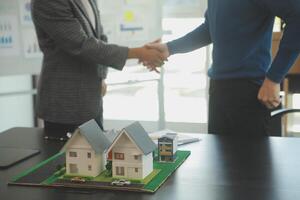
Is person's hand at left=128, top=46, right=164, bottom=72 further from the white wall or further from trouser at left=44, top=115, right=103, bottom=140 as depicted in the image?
the white wall

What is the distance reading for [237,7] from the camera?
1.87 metres

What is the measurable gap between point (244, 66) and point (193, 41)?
425 millimetres

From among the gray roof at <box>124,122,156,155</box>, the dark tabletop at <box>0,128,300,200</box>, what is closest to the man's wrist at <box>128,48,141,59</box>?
the dark tabletop at <box>0,128,300,200</box>

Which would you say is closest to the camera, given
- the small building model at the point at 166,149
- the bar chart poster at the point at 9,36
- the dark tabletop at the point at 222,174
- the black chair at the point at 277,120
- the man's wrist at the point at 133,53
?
the dark tabletop at the point at 222,174

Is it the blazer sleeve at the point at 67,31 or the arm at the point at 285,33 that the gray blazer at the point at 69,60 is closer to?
the blazer sleeve at the point at 67,31

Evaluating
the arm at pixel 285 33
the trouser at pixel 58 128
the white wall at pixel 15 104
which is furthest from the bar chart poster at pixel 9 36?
the arm at pixel 285 33

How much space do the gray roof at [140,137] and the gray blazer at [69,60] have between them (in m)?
0.68

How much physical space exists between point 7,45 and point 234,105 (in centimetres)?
163

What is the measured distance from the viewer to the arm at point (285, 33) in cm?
171

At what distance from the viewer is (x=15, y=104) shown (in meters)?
3.79

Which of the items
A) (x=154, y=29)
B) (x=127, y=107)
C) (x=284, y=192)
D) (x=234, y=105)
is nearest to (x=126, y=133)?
(x=284, y=192)

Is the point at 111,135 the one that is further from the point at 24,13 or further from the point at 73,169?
the point at 24,13

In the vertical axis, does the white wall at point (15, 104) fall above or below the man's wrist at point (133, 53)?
below

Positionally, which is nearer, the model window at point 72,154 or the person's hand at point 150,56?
the model window at point 72,154
